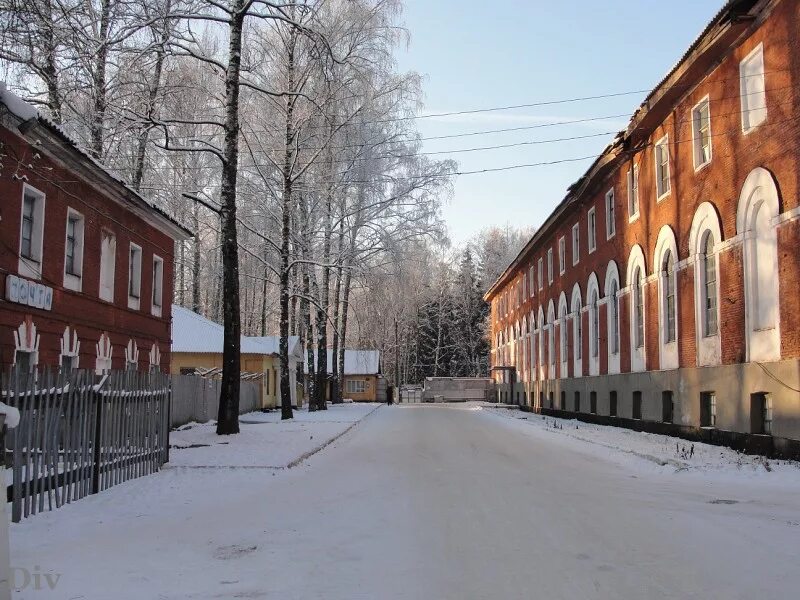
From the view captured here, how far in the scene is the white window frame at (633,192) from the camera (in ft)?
78.2

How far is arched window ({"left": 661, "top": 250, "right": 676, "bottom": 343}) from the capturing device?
20.9 m

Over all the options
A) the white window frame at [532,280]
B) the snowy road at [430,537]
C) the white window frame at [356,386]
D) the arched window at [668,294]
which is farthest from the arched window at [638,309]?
the white window frame at [356,386]

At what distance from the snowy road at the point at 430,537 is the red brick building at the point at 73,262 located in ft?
19.3

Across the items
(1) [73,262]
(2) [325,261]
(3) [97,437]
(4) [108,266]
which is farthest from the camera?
(2) [325,261]

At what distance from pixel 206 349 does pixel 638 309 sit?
2112 cm

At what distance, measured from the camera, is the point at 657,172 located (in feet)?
71.6

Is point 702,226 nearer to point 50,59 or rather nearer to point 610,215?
point 610,215

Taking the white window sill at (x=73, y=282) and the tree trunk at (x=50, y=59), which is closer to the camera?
the tree trunk at (x=50, y=59)

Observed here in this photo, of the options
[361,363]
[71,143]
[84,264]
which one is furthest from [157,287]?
[361,363]

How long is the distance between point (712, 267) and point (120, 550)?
15.5 meters

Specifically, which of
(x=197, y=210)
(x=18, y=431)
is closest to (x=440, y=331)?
(x=197, y=210)

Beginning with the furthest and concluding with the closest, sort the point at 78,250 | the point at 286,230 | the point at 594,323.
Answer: the point at 594,323
the point at 286,230
the point at 78,250

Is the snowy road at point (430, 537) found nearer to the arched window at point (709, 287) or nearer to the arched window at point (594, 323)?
the arched window at point (709, 287)

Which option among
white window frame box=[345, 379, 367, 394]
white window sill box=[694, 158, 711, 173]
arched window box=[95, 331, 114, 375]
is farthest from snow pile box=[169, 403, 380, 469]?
white window frame box=[345, 379, 367, 394]
